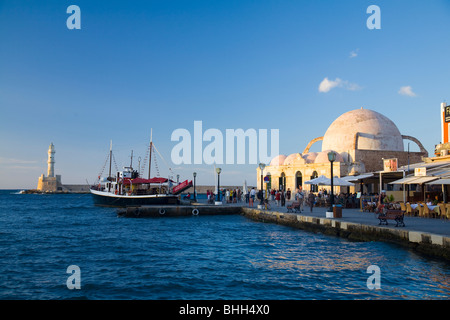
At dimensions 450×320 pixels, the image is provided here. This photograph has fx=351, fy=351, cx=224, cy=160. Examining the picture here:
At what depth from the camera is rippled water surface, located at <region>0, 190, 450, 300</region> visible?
8250mm

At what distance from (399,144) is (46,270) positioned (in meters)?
40.7

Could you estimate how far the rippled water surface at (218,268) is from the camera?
27.1 ft

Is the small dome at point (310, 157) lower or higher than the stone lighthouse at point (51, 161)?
lower

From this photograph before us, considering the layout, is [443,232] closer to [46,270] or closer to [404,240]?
[404,240]

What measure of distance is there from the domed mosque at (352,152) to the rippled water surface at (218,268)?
73.2 ft

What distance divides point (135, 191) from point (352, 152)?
25152 mm

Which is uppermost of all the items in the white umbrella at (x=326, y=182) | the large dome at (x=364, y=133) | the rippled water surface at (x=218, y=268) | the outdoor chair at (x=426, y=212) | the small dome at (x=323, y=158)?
the large dome at (x=364, y=133)

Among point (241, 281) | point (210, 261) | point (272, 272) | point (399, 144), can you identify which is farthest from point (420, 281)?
point (399, 144)

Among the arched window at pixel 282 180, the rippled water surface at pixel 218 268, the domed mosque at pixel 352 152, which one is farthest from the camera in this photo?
the arched window at pixel 282 180

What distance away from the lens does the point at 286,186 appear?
1661 inches

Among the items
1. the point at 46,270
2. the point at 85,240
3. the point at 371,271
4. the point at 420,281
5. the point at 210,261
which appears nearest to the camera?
the point at 420,281

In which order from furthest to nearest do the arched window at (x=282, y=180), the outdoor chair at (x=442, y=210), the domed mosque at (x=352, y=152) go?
the arched window at (x=282, y=180), the domed mosque at (x=352, y=152), the outdoor chair at (x=442, y=210)

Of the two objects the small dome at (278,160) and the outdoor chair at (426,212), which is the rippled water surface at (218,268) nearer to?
the outdoor chair at (426,212)

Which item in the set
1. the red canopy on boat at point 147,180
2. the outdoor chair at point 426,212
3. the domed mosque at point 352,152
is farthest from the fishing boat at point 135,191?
the outdoor chair at point 426,212
